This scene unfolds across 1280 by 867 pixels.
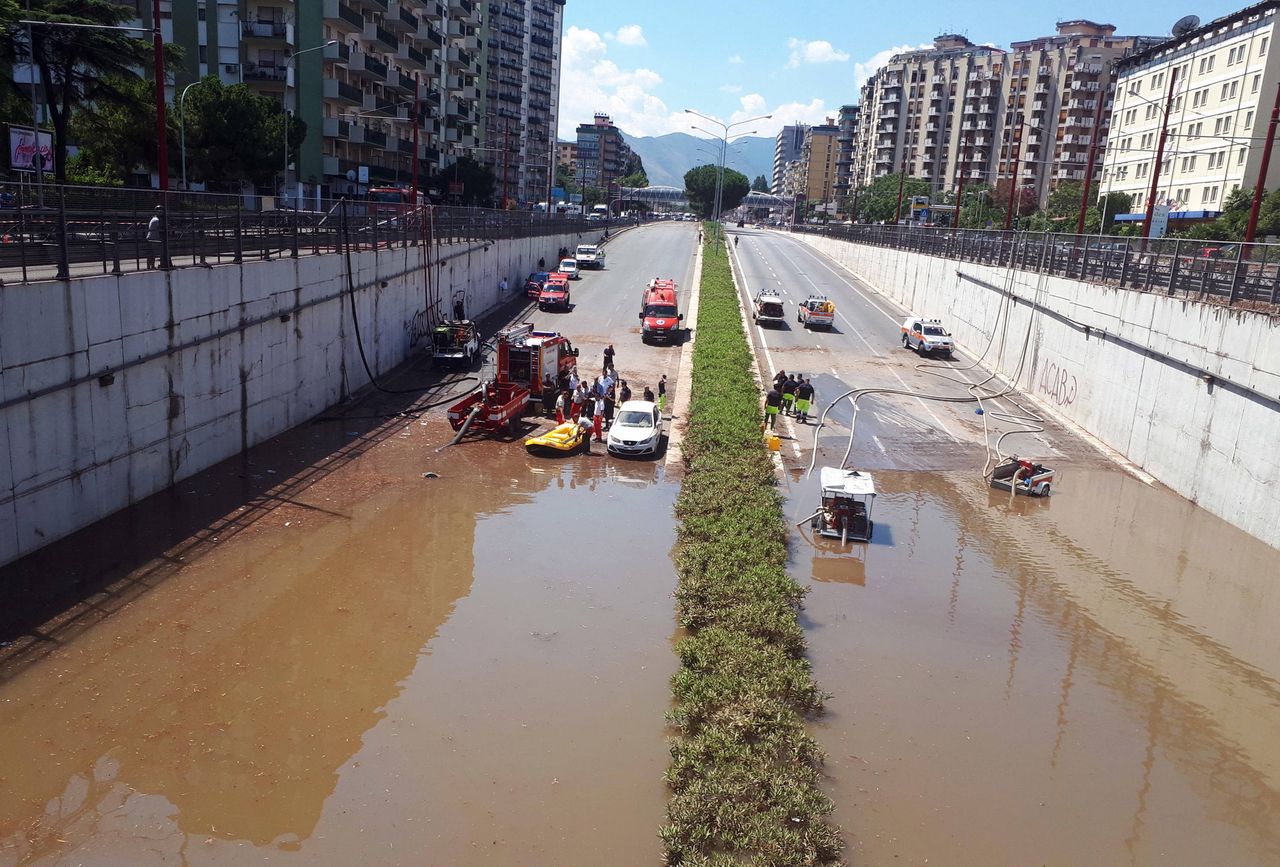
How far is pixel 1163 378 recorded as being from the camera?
25.7 metres

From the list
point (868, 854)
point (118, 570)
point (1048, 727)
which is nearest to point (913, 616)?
point (1048, 727)

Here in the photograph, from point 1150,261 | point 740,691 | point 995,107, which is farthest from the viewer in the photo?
point 995,107

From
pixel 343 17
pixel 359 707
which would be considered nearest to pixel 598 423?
pixel 359 707

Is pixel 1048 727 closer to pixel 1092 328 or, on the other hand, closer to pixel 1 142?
pixel 1092 328

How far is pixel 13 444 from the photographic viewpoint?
50.5ft

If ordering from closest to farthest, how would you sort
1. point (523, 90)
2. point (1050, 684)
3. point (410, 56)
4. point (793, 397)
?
1. point (1050, 684)
2. point (793, 397)
3. point (410, 56)
4. point (523, 90)

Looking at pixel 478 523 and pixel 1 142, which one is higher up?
pixel 1 142

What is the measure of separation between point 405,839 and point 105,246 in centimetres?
1403

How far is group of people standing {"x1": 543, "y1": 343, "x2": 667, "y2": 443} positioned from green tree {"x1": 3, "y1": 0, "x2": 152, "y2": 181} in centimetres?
1885

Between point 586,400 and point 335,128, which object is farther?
point 335,128

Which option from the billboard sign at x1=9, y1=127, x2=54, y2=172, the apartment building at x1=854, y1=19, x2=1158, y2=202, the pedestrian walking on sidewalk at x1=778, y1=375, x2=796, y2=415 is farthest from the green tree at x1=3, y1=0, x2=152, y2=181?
the apartment building at x1=854, y1=19, x2=1158, y2=202

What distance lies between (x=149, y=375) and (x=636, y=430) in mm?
12625

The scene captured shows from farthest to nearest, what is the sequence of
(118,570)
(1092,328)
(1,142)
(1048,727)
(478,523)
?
(1,142), (1092,328), (478,523), (118,570), (1048,727)

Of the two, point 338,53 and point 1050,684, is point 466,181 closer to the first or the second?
point 338,53
